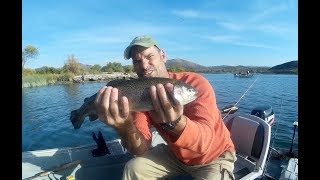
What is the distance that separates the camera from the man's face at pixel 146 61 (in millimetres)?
3777

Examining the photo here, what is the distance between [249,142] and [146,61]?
229cm

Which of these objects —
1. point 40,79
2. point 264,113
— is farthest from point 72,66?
point 264,113

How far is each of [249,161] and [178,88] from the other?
232 centimetres

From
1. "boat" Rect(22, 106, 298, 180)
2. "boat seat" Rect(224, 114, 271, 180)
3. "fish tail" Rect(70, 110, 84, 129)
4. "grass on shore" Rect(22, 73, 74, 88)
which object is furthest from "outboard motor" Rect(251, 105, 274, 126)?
"grass on shore" Rect(22, 73, 74, 88)

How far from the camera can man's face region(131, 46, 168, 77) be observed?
12.4 feet

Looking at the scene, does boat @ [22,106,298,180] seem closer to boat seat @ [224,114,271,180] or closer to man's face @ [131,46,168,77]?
boat seat @ [224,114,271,180]

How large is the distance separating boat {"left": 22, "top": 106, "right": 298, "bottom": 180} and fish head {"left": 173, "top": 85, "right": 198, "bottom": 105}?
4.64 ft

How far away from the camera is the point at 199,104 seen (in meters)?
3.45

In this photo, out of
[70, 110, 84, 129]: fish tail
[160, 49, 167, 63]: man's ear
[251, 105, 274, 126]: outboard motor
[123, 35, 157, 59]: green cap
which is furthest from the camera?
[251, 105, 274, 126]: outboard motor

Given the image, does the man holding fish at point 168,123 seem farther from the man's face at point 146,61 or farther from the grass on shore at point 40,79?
the grass on shore at point 40,79

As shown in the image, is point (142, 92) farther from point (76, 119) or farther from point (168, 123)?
point (76, 119)
